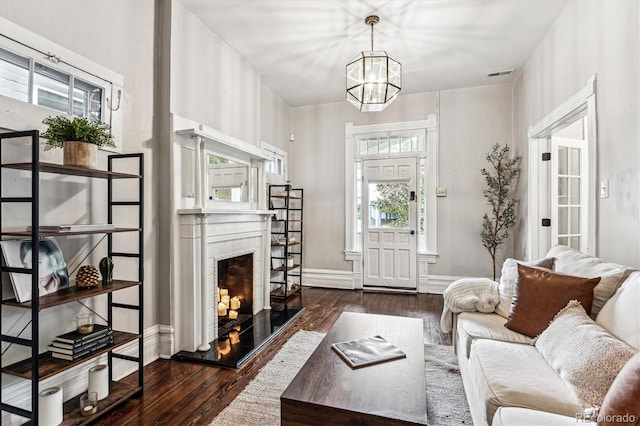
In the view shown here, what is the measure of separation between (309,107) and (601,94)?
399 centimetres

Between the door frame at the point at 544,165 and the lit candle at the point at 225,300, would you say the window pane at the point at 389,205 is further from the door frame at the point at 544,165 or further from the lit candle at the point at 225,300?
the lit candle at the point at 225,300

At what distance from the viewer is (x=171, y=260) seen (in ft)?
8.94

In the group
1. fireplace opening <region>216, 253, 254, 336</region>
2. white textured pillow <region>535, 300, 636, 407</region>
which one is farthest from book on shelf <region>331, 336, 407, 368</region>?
fireplace opening <region>216, 253, 254, 336</region>

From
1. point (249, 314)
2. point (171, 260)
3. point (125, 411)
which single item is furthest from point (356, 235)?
point (125, 411)

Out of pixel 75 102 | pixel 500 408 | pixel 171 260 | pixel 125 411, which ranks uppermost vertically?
pixel 75 102

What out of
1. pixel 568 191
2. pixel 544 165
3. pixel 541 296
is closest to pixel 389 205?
pixel 544 165

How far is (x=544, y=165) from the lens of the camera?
376cm

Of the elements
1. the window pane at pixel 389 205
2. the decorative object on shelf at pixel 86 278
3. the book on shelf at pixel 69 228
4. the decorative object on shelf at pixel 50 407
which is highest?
the window pane at pixel 389 205

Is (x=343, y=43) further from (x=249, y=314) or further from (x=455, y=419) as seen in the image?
(x=455, y=419)

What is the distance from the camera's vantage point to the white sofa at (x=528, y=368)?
4.08 ft

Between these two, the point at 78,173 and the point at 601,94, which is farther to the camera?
the point at 601,94

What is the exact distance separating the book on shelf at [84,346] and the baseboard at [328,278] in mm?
3624

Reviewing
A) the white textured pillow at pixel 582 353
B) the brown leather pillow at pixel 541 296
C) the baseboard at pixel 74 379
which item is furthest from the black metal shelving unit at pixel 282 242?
the white textured pillow at pixel 582 353

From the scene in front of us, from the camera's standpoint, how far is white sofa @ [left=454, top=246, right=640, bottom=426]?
1242 mm
